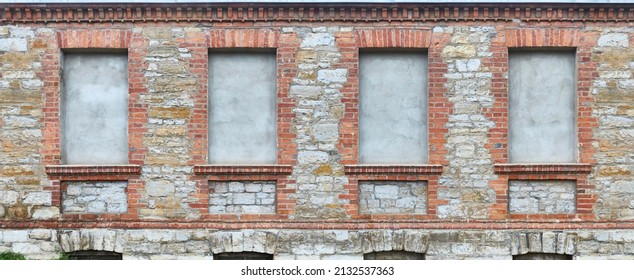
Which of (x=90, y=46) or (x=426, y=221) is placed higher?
(x=90, y=46)

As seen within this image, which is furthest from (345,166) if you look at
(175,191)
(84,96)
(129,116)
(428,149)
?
(84,96)

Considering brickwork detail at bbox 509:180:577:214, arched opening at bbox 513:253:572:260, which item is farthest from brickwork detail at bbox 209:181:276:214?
arched opening at bbox 513:253:572:260

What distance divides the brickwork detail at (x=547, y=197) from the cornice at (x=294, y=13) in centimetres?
243

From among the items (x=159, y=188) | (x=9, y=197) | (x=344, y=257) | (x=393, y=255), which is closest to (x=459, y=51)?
(x=393, y=255)

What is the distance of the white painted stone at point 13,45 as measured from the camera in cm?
1094

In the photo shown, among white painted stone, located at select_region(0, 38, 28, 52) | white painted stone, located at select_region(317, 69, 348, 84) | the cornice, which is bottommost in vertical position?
white painted stone, located at select_region(317, 69, 348, 84)

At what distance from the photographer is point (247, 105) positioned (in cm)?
1109

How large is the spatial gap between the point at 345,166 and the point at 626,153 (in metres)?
4.10

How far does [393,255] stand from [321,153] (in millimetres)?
1831

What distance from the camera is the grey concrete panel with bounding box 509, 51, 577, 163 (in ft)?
36.2

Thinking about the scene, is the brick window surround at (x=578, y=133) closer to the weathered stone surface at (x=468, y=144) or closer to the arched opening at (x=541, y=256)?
the weathered stone surface at (x=468, y=144)

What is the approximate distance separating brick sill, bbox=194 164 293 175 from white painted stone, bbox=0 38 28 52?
3115 mm

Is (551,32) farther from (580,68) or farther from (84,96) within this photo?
(84,96)

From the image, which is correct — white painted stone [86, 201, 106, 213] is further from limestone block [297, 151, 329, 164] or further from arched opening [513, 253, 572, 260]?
arched opening [513, 253, 572, 260]
